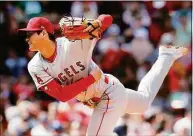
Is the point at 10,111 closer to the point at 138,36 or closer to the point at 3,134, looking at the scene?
the point at 3,134

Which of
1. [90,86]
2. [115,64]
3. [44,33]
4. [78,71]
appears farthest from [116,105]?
[115,64]

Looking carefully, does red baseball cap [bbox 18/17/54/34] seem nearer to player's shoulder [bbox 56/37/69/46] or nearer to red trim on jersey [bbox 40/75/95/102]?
player's shoulder [bbox 56/37/69/46]

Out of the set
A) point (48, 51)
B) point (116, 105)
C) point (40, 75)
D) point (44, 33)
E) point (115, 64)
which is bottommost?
point (115, 64)

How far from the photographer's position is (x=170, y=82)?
9.77 m

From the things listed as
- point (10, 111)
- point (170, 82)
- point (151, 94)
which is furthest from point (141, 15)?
point (151, 94)

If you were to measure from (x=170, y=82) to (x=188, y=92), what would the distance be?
338 mm

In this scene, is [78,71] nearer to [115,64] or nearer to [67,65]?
[67,65]

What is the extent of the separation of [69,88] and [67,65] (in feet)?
0.78

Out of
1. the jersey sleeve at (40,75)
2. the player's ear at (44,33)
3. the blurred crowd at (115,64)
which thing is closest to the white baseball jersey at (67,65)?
the jersey sleeve at (40,75)

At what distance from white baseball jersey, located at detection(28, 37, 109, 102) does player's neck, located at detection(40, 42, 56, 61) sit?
36mm

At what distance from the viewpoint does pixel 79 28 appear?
5484 mm

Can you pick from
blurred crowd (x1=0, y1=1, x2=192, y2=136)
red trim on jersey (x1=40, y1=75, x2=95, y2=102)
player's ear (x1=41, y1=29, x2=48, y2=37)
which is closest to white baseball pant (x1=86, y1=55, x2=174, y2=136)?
red trim on jersey (x1=40, y1=75, x2=95, y2=102)

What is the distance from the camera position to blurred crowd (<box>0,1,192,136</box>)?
27.6 feet

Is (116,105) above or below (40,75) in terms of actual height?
below
